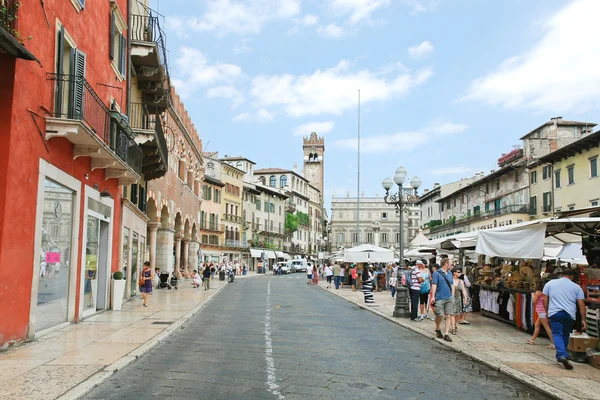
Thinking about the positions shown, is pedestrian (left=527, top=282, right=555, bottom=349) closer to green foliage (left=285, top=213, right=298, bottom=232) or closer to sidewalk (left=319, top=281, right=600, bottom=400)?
sidewalk (left=319, top=281, right=600, bottom=400)

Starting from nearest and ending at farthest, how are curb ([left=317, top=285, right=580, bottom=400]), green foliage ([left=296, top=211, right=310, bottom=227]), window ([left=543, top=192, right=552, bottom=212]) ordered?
curb ([left=317, top=285, right=580, bottom=400]) < window ([left=543, top=192, right=552, bottom=212]) < green foliage ([left=296, top=211, right=310, bottom=227])

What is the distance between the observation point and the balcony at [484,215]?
4900 cm

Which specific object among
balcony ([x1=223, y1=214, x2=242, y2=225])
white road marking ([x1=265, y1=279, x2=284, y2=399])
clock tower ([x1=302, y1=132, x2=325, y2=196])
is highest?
clock tower ([x1=302, y1=132, x2=325, y2=196])

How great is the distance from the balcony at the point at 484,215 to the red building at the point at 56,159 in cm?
3977

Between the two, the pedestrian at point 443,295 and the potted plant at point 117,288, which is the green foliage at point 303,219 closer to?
the potted plant at point 117,288

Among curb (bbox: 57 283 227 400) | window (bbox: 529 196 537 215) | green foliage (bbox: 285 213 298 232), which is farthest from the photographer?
green foliage (bbox: 285 213 298 232)

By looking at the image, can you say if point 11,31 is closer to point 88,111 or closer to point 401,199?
point 88,111

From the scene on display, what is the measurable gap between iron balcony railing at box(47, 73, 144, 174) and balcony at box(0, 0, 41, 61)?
6.04 ft

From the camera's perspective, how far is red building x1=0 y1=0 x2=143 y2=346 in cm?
Result: 998

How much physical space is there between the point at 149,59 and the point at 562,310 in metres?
16.7

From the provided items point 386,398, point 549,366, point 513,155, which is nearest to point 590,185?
point 513,155

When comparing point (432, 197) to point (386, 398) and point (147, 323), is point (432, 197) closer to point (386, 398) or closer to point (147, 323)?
point (147, 323)

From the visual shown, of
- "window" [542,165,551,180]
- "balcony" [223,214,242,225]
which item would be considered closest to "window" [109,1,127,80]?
"window" [542,165,551,180]

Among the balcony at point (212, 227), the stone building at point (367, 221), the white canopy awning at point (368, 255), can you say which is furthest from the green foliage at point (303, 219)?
the white canopy awning at point (368, 255)
